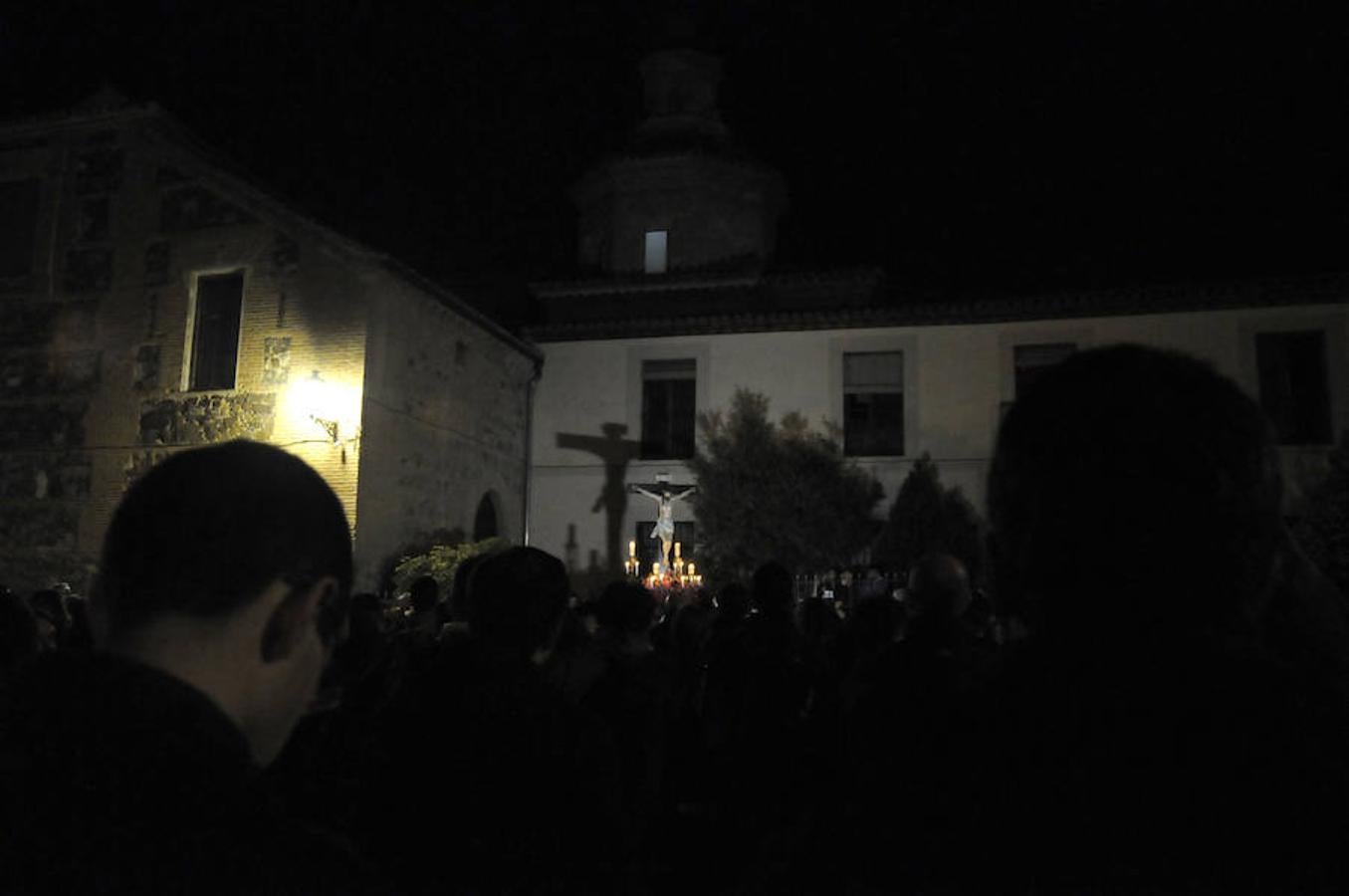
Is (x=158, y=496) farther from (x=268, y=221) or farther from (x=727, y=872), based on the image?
(x=268, y=221)

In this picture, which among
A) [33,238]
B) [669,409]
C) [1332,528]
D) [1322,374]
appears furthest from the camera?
[669,409]

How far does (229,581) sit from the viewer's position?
1542mm

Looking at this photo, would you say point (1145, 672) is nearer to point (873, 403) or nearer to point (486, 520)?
point (486, 520)

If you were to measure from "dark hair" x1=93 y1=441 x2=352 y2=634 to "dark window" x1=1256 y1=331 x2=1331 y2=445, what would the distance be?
22.0 m

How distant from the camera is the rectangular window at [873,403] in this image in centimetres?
2206

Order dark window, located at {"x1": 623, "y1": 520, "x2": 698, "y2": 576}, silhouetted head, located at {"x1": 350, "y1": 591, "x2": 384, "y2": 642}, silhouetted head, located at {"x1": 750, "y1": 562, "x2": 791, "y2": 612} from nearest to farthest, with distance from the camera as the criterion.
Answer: silhouetted head, located at {"x1": 350, "y1": 591, "x2": 384, "y2": 642} < silhouetted head, located at {"x1": 750, "y1": 562, "x2": 791, "y2": 612} < dark window, located at {"x1": 623, "y1": 520, "x2": 698, "y2": 576}

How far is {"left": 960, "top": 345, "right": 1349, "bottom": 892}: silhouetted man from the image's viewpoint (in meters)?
1.18

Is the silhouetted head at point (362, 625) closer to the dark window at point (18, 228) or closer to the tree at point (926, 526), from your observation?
the tree at point (926, 526)

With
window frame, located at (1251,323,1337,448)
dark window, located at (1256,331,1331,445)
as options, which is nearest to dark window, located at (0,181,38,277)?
window frame, located at (1251,323,1337,448)

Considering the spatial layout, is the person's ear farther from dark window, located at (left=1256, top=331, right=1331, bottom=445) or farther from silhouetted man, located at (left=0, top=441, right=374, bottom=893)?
dark window, located at (left=1256, top=331, right=1331, bottom=445)

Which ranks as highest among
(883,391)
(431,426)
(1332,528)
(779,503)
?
(883,391)

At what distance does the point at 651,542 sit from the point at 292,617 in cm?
2061

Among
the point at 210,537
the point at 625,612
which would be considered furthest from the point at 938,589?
the point at 210,537

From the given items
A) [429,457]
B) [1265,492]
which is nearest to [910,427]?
[429,457]
